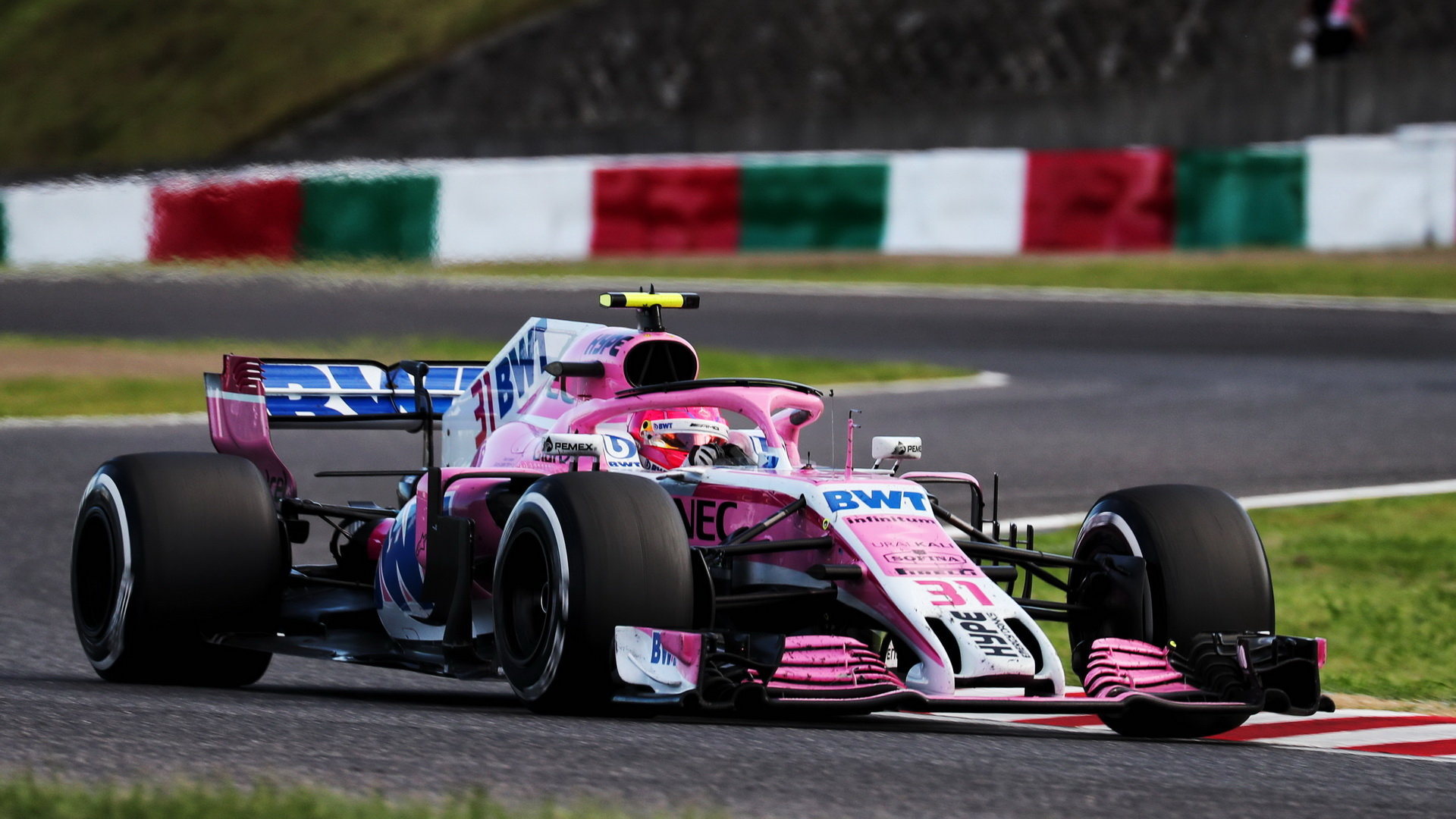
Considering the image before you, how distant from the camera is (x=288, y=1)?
34250 mm

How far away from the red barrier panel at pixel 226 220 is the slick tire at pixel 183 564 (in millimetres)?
16253

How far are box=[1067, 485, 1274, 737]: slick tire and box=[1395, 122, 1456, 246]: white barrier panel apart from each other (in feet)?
53.9

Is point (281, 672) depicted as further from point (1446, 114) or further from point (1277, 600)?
point (1446, 114)

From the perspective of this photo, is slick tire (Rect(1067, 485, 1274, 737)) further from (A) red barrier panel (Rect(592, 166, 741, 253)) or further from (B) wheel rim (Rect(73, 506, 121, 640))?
(A) red barrier panel (Rect(592, 166, 741, 253))

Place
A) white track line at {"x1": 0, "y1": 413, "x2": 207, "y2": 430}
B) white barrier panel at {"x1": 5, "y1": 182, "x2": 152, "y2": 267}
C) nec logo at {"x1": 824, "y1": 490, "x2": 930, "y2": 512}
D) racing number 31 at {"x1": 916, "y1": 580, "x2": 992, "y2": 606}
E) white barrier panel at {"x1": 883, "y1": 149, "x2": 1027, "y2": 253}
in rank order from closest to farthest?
racing number 31 at {"x1": 916, "y1": 580, "x2": 992, "y2": 606} → nec logo at {"x1": 824, "y1": 490, "x2": 930, "y2": 512} → white track line at {"x1": 0, "y1": 413, "x2": 207, "y2": 430} → white barrier panel at {"x1": 5, "y1": 182, "x2": 152, "y2": 267} → white barrier panel at {"x1": 883, "y1": 149, "x2": 1027, "y2": 253}

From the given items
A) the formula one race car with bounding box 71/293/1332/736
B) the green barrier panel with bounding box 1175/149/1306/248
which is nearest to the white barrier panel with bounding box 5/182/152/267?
the green barrier panel with bounding box 1175/149/1306/248

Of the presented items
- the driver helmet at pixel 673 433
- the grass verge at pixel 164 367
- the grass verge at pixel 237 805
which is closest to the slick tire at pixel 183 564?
the driver helmet at pixel 673 433

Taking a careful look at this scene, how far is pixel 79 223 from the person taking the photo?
24328 millimetres

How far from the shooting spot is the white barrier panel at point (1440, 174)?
22.2 m

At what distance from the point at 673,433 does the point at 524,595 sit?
1129 mm

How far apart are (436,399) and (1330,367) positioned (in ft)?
34.8

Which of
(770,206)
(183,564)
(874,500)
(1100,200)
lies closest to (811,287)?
(770,206)

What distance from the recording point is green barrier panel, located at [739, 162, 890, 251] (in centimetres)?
2469

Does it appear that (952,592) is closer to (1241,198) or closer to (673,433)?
(673,433)
